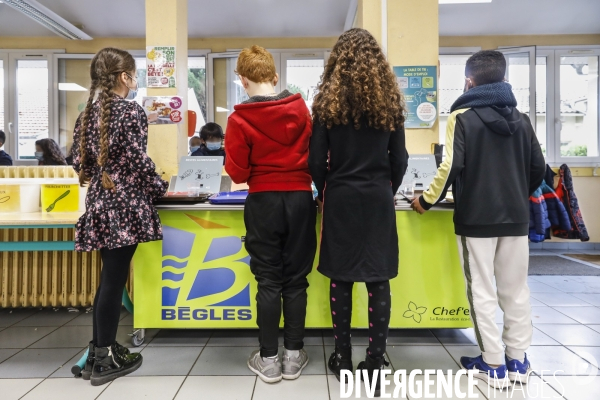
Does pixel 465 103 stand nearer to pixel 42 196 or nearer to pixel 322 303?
pixel 322 303

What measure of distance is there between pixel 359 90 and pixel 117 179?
1128 mm

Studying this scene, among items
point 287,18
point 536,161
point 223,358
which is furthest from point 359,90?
point 287,18

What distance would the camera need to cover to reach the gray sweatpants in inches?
70.3

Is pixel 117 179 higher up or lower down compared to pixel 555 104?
lower down

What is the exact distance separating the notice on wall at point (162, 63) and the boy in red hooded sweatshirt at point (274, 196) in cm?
120

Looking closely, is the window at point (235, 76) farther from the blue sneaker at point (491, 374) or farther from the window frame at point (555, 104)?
the blue sneaker at point (491, 374)

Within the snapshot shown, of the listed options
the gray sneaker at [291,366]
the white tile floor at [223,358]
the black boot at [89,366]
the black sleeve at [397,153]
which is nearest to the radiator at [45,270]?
the white tile floor at [223,358]

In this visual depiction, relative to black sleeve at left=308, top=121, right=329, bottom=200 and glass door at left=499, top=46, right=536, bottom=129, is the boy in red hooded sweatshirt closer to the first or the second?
black sleeve at left=308, top=121, right=329, bottom=200

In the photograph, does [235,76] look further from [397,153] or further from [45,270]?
[397,153]

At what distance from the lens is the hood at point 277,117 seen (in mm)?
1712

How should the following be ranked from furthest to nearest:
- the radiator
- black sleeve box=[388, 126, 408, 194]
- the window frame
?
the window frame < the radiator < black sleeve box=[388, 126, 408, 194]

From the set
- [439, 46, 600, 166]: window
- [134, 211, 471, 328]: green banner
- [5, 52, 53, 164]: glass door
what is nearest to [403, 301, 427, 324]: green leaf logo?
[134, 211, 471, 328]: green banner

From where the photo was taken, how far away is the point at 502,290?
1841 mm

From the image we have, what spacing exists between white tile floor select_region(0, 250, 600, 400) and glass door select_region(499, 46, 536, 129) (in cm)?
349
